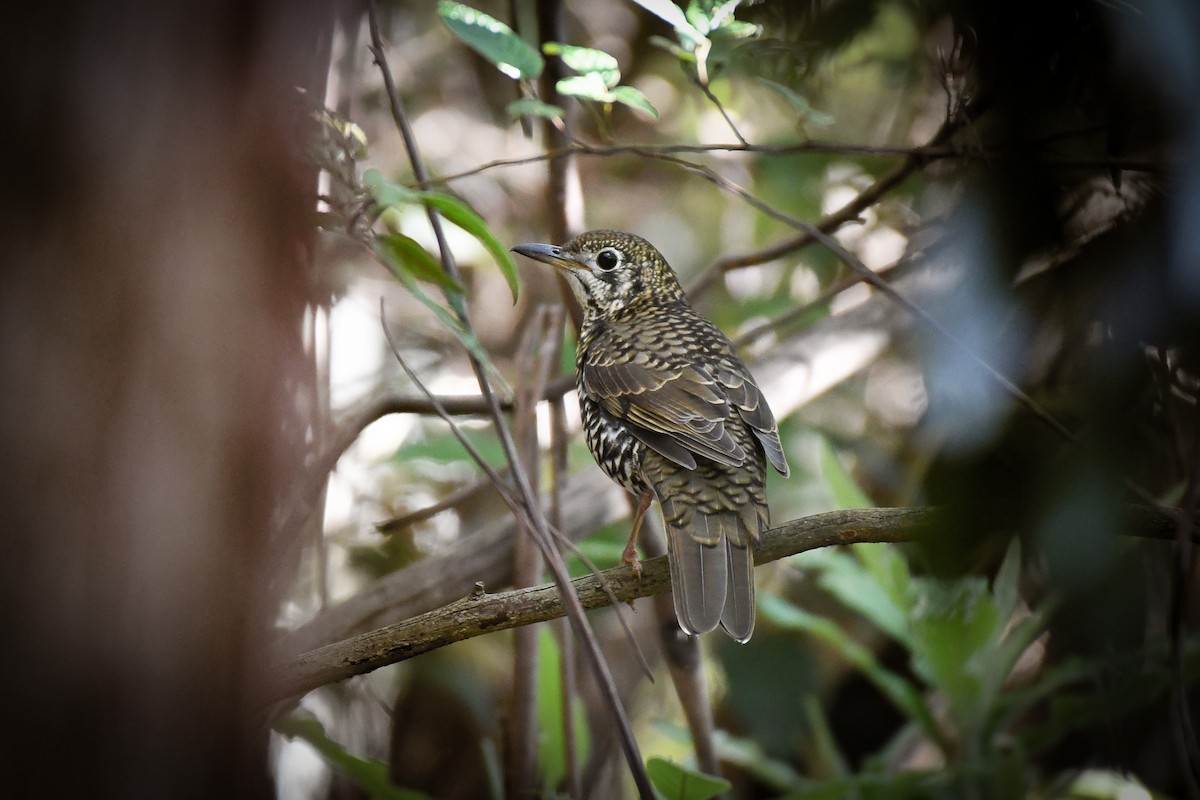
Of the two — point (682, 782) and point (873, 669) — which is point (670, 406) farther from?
point (873, 669)

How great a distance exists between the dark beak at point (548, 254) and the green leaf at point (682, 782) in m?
1.53

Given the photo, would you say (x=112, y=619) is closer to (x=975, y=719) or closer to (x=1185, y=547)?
(x=1185, y=547)

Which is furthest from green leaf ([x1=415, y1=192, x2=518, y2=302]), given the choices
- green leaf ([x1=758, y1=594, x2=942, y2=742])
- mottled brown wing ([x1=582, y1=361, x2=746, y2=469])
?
green leaf ([x1=758, y1=594, x2=942, y2=742])

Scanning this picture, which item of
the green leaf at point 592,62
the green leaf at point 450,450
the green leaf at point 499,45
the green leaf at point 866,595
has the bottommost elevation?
the green leaf at point 866,595

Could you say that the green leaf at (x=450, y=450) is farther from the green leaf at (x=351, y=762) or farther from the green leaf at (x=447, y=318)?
the green leaf at (x=447, y=318)

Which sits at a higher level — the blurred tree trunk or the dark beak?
the dark beak

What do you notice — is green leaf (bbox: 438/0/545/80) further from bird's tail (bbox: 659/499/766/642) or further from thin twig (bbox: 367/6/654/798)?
bird's tail (bbox: 659/499/766/642)

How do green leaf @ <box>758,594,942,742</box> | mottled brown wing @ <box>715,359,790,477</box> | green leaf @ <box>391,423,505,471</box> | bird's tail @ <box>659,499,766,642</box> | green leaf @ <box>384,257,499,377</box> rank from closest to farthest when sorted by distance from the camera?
green leaf @ <box>384,257,499,377</box>, bird's tail @ <box>659,499,766,642</box>, mottled brown wing @ <box>715,359,790,477</box>, green leaf @ <box>758,594,942,742</box>, green leaf @ <box>391,423,505,471</box>

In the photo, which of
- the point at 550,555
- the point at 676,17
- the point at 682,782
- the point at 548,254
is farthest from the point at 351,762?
the point at 676,17

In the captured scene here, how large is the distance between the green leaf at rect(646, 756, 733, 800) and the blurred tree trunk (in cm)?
146

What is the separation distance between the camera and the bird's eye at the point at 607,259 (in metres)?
3.52

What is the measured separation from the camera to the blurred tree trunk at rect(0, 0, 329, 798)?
44.9 inches

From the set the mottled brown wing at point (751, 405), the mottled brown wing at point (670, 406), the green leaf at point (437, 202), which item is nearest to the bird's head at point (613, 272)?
the mottled brown wing at point (670, 406)

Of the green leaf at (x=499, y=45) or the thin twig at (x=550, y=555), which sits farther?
the green leaf at (x=499, y=45)
